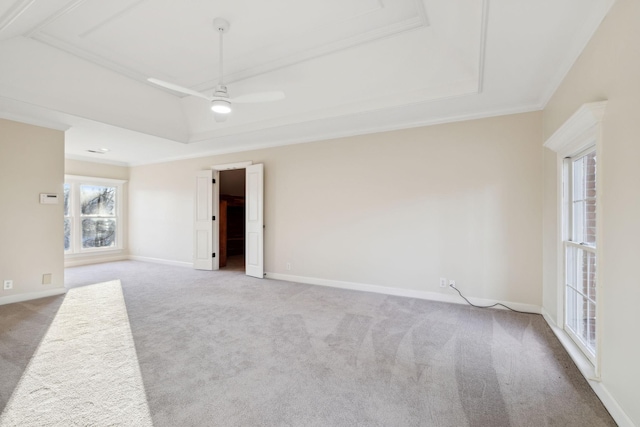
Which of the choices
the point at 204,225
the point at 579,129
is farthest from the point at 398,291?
the point at 204,225

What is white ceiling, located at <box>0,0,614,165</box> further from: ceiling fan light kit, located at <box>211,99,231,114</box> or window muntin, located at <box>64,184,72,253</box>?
window muntin, located at <box>64,184,72,253</box>

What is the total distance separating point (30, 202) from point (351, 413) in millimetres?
4996

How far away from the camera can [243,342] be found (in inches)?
105

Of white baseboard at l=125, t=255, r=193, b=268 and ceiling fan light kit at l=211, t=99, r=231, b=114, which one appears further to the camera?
white baseboard at l=125, t=255, r=193, b=268

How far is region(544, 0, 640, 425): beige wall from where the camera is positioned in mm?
1535

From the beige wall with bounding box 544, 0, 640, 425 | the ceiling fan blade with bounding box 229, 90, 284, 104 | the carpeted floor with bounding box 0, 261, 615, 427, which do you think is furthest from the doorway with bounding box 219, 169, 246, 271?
the beige wall with bounding box 544, 0, 640, 425

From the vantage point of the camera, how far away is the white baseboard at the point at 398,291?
11.4 feet

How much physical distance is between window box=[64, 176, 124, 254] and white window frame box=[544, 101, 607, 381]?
336 inches

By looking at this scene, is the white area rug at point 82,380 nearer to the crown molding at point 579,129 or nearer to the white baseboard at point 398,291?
the white baseboard at point 398,291

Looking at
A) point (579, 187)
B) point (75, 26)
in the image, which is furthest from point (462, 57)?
point (75, 26)

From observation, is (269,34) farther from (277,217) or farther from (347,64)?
(277,217)

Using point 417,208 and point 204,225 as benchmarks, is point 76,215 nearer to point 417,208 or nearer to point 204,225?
point 204,225

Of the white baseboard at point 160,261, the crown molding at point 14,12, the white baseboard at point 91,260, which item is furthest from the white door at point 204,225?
the crown molding at point 14,12

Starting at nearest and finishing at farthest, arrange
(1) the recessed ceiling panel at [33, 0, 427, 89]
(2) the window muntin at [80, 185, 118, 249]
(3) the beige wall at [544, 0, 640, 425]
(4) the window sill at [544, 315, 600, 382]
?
(3) the beige wall at [544, 0, 640, 425] < (4) the window sill at [544, 315, 600, 382] < (1) the recessed ceiling panel at [33, 0, 427, 89] < (2) the window muntin at [80, 185, 118, 249]
